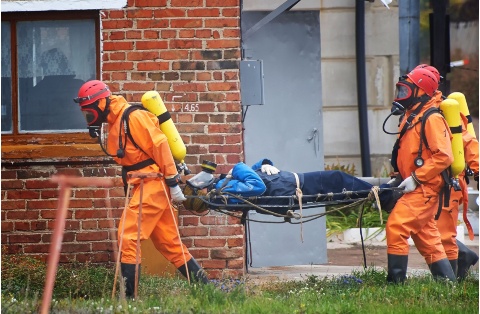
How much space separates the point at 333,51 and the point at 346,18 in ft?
1.65

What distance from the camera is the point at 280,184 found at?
9109mm

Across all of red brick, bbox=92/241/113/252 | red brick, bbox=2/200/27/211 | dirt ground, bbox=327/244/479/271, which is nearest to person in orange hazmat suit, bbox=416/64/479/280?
dirt ground, bbox=327/244/479/271

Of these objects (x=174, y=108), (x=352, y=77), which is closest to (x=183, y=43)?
(x=174, y=108)

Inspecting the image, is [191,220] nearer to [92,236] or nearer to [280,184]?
[92,236]

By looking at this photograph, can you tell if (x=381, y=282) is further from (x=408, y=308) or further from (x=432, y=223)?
(x=408, y=308)

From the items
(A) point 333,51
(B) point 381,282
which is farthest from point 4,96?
(A) point 333,51

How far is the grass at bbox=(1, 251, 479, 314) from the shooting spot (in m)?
7.81

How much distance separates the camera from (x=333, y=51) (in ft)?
53.2

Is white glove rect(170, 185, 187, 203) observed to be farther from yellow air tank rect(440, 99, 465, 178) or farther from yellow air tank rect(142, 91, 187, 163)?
yellow air tank rect(440, 99, 465, 178)

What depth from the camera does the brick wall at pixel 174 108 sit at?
1059 centimetres

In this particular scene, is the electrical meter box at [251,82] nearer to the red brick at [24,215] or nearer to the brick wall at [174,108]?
the brick wall at [174,108]

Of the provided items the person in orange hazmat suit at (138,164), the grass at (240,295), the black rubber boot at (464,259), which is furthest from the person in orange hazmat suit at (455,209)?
the person in orange hazmat suit at (138,164)

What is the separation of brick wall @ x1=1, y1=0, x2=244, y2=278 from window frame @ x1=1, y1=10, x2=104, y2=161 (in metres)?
0.12

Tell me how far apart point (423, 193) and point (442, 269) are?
699 millimetres
